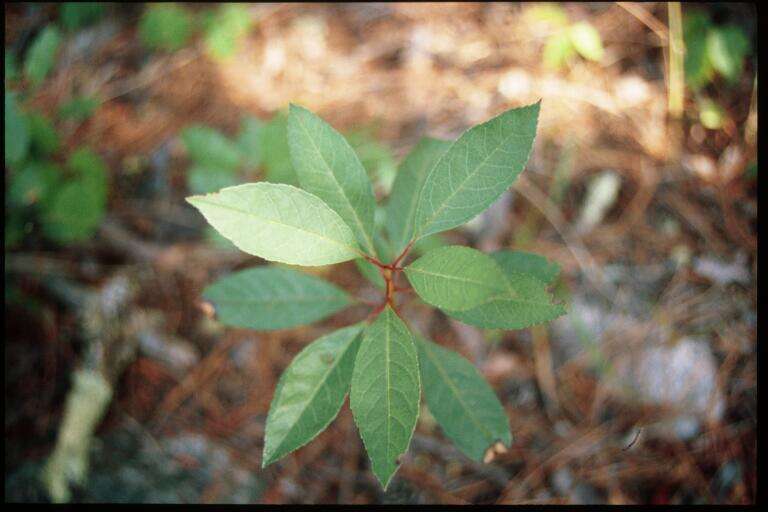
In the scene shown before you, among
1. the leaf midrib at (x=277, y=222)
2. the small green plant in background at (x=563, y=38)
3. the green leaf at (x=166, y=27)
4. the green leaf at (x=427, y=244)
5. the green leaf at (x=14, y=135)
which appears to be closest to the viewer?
the leaf midrib at (x=277, y=222)

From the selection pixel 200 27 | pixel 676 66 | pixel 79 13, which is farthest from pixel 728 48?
pixel 79 13

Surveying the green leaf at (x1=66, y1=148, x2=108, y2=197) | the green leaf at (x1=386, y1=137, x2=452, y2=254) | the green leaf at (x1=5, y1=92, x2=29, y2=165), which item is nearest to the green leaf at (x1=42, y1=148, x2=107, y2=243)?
the green leaf at (x1=66, y1=148, x2=108, y2=197)

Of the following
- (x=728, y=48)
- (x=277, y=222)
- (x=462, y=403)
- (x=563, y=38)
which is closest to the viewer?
(x=277, y=222)

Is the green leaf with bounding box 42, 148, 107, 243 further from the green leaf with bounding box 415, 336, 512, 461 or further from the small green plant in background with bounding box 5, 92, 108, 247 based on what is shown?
the green leaf with bounding box 415, 336, 512, 461

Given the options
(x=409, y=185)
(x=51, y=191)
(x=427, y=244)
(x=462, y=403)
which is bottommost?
(x=462, y=403)

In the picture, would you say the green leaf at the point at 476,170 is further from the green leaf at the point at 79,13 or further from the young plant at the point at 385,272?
the green leaf at the point at 79,13

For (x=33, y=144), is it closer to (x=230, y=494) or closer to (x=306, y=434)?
(x=230, y=494)

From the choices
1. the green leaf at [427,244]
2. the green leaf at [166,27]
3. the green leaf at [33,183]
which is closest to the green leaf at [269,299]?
the green leaf at [427,244]

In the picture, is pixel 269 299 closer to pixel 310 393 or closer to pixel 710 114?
pixel 310 393
